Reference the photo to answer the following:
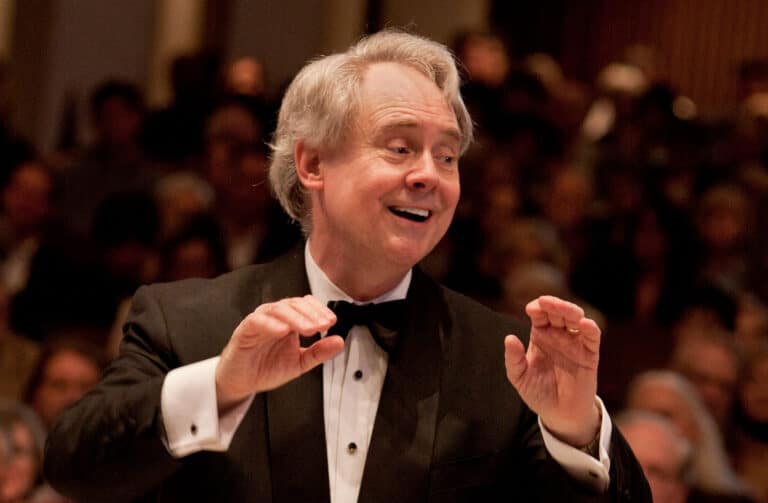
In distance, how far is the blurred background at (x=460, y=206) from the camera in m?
4.60

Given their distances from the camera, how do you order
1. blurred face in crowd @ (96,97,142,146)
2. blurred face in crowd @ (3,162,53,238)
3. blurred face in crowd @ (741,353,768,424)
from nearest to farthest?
blurred face in crowd @ (741,353,768,424)
blurred face in crowd @ (3,162,53,238)
blurred face in crowd @ (96,97,142,146)

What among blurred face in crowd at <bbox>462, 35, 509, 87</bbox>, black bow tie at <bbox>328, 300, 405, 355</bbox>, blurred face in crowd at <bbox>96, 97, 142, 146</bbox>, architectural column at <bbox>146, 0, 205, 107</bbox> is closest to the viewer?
black bow tie at <bbox>328, 300, 405, 355</bbox>

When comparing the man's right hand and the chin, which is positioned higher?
the chin

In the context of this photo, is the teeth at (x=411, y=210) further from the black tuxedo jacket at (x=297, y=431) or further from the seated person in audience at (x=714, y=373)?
the seated person in audience at (x=714, y=373)

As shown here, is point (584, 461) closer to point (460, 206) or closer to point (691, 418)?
point (691, 418)

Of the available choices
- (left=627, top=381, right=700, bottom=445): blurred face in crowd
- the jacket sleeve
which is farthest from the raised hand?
(left=627, top=381, right=700, bottom=445): blurred face in crowd

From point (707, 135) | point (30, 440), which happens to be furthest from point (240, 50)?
point (30, 440)

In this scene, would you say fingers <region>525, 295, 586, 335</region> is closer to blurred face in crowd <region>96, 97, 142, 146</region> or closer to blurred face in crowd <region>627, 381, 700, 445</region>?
blurred face in crowd <region>627, 381, 700, 445</region>

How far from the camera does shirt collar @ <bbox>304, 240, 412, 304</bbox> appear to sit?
2.31m

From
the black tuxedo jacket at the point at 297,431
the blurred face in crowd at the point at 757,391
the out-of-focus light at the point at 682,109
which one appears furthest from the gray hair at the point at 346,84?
the out-of-focus light at the point at 682,109

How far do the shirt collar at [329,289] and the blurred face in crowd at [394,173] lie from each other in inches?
2.3

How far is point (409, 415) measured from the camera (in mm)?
2188

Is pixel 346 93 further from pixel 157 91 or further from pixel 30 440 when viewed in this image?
pixel 157 91

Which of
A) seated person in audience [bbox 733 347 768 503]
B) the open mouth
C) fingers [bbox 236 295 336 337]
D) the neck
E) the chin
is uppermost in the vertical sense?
the open mouth
